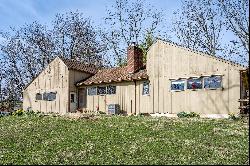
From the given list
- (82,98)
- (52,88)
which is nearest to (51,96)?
(52,88)

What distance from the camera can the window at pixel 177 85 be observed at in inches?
1171

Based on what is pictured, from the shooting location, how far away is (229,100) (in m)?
26.8

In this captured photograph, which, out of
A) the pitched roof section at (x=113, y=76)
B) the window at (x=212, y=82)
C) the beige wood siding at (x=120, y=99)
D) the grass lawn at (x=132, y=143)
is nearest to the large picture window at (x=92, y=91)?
the beige wood siding at (x=120, y=99)

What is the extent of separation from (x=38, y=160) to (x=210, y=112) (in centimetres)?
1646

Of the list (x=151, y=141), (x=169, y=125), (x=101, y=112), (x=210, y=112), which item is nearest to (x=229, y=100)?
(x=210, y=112)

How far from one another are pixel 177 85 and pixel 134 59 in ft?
23.7

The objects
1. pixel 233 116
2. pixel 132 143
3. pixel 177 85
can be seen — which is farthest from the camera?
pixel 177 85

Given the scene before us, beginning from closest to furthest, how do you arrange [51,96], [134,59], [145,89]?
1. [145,89]
2. [134,59]
3. [51,96]

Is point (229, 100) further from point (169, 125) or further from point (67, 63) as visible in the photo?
point (67, 63)

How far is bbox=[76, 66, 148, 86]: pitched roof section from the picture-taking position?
109ft

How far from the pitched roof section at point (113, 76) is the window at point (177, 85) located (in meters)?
2.93

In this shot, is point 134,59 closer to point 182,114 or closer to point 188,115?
point 182,114

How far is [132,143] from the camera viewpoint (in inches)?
679

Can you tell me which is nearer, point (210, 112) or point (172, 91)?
point (210, 112)
